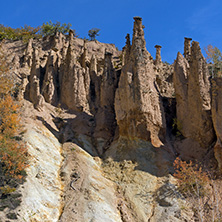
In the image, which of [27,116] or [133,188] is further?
[27,116]

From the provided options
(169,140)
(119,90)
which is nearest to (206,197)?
(169,140)

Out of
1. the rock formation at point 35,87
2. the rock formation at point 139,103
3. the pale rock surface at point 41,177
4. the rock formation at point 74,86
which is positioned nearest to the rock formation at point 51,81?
the rock formation at point 74,86

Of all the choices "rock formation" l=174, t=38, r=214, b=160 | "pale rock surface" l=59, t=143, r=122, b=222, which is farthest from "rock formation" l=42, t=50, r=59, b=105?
"rock formation" l=174, t=38, r=214, b=160

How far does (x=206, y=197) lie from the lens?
83.8ft

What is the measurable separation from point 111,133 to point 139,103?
15.2ft

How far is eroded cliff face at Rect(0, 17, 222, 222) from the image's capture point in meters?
24.2

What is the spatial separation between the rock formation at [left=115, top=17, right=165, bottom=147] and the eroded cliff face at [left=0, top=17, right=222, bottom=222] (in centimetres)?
9

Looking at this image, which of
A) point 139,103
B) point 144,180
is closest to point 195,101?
point 139,103

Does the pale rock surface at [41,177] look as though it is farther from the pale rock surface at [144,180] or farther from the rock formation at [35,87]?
the pale rock surface at [144,180]

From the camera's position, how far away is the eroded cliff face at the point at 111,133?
24250 mm

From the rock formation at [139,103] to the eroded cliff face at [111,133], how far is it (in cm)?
9

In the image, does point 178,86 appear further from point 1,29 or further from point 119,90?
point 1,29

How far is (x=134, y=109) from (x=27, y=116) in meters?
9.48

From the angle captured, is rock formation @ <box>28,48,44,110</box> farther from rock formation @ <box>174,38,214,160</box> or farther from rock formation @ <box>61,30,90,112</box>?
rock formation @ <box>174,38,214,160</box>
